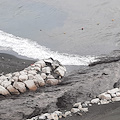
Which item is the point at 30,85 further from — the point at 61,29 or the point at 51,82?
the point at 61,29

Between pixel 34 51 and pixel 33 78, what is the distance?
406 centimetres

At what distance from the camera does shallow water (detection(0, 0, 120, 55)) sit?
13.1 metres

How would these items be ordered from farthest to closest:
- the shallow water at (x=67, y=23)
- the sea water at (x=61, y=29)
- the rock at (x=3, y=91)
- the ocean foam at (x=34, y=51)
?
1. the shallow water at (x=67, y=23)
2. the sea water at (x=61, y=29)
3. the ocean foam at (x=34, y=51)
4. the rock at (x=3, y=91)

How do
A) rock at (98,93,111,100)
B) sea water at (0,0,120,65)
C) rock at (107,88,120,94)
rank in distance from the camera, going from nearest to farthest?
rock at (98,93,111,100), rock at (107,88,120,94), sea water at (0,0,120,65)

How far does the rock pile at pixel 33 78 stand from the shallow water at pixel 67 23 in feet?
9.53

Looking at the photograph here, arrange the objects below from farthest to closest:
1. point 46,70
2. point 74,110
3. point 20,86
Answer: point 46,70
point 20,86
point 74,110

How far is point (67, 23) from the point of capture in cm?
1561

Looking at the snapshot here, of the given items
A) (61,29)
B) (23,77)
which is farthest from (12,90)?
(61,29)

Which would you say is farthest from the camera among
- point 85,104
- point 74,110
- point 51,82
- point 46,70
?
point 46,70

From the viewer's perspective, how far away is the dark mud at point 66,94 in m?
7.31

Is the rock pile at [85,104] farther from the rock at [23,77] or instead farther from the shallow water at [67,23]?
the shallow water at [67,23]

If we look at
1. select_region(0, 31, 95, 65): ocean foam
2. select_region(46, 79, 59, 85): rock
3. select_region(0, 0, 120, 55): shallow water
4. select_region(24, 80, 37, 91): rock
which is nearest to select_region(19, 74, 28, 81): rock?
select_region(24, 80, 37, 91): rock

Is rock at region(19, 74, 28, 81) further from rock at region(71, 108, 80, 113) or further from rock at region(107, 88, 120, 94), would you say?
rock at region(107, 88, 120, 94)

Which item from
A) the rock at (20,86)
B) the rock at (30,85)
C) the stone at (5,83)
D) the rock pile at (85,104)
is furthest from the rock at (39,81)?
the rock pile at (85,104)
